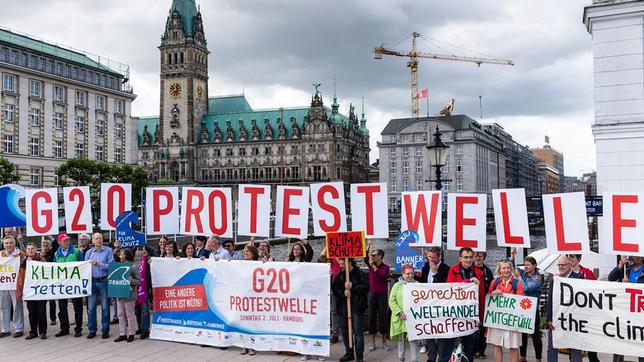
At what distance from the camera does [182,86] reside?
384ft

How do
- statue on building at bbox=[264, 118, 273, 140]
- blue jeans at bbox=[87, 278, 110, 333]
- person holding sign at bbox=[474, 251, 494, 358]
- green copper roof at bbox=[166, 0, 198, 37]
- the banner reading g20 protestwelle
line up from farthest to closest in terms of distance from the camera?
statue on building at bbox=[264, 118, 273, 140], green copper roof at bbox=[166, 0, 198, 37], blue jeans at bbox=[87, 278, 110, 333], the banner reading g20 protestwelle, person holding sign at bbox=[474, 251, 494, 358]

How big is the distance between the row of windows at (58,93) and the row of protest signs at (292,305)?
5835cm

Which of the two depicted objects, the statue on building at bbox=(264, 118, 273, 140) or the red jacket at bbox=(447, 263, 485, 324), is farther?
the statue on building at bbox=(264, 118, 273, 140)

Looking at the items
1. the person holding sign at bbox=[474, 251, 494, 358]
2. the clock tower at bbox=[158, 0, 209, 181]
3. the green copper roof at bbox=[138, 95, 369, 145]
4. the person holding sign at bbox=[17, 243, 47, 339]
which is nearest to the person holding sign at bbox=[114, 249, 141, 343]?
the person holding sign at bbox=[17, 243, 47, 339]

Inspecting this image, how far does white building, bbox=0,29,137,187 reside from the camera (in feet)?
205

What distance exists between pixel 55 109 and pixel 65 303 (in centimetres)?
6201

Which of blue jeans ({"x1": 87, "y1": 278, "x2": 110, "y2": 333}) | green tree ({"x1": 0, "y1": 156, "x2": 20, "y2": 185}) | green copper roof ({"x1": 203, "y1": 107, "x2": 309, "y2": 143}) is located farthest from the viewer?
green copper roof ({"x1": 203, "y1": 107, "x2": 309, "y2": 143})

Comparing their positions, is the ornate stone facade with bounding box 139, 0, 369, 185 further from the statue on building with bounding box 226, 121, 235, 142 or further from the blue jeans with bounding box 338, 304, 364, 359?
the blue jeans with bounding box 338, 304, 364, 359

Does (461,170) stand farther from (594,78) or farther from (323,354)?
(323,354)

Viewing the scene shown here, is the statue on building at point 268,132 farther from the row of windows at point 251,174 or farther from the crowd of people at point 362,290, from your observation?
the crowd of people at point 362,290

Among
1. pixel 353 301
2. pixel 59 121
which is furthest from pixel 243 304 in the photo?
pixel 59 121

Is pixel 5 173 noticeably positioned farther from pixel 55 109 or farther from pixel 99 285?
pixel 99 285

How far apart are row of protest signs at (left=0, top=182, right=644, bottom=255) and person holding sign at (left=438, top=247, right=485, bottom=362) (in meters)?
0.84

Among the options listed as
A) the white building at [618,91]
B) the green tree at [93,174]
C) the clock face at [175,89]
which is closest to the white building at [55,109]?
the green tree at [93,174]
